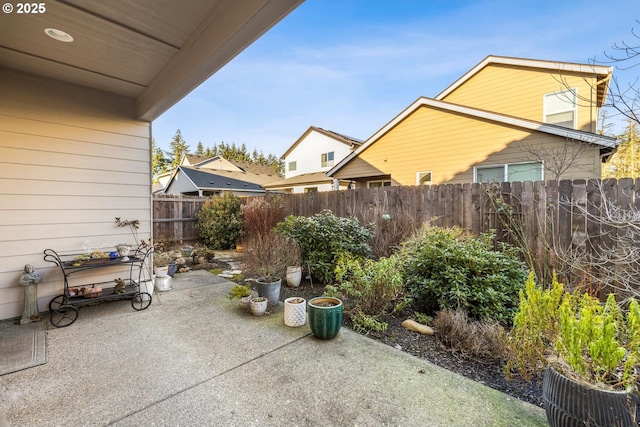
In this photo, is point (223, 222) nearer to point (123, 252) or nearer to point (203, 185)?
point (123, 252)

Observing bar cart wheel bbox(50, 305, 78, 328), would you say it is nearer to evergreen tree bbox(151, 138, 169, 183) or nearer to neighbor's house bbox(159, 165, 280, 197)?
neighbor's house bbox(159, 165, 280, 197)

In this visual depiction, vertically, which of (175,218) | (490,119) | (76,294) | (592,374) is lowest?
(76,294)

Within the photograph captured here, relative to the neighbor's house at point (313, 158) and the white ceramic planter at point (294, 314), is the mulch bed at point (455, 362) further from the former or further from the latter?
the neighbor's house at point (313, 158)

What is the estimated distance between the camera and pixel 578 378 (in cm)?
148

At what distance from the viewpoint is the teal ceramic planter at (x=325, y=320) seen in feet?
9.01

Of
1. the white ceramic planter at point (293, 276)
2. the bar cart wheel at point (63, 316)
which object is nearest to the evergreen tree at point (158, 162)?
the bar cart wheel at point (63, 316)

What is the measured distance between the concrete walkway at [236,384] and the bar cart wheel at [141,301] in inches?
22.0

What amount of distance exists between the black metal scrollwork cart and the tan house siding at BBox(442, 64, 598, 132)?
34.7 feet

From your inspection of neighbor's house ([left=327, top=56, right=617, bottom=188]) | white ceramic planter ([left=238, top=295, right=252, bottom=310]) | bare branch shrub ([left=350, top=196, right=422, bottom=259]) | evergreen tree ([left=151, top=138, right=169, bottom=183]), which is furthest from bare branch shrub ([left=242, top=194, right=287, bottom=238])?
evergreen tree ([left=151, top=138, right=169, bottom=183])

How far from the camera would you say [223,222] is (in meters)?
8.29

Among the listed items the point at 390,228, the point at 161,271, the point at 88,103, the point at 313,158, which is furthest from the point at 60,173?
the point at 313,158

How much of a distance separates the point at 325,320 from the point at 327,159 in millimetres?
16041

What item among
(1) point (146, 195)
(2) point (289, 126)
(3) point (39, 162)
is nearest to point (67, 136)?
(3) point (39, 162)

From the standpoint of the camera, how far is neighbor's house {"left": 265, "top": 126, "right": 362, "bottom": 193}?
1681 centimetres
